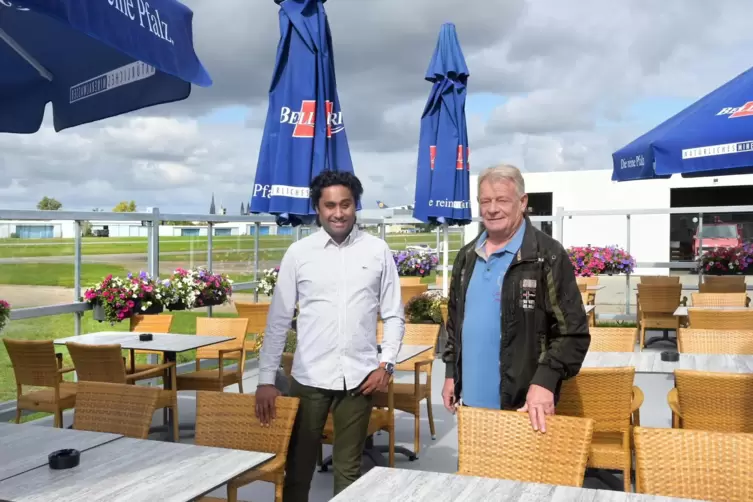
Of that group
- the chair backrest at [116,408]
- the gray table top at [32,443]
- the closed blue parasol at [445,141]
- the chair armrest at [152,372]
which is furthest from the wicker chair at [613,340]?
the gray table top at [32,443]

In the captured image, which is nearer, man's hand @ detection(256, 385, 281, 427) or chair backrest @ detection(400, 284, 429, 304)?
man's hand @ detection(256, 385, 281, 427)

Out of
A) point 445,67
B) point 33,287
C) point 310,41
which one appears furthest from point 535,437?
point 33,287

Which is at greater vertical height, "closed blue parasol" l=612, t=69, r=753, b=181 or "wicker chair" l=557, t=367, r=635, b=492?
"closed blue parasol" l=612, t=69, r=753, b=181

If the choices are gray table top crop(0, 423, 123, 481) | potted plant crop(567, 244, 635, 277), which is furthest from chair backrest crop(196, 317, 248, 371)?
potted plant crop(567, 244, 635, 277)

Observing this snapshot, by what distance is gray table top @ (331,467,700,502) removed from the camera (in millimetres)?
2230

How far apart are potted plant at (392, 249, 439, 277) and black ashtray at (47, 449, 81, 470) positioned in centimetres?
1000

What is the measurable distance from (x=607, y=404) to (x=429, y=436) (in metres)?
2.24

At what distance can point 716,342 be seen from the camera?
18.6 feet

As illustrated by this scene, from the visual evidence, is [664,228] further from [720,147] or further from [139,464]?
[139,464]

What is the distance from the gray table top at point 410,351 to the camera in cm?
522

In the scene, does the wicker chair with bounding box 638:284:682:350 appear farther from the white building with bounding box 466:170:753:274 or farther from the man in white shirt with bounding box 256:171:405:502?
the white building with bounding box 466:170:753:274

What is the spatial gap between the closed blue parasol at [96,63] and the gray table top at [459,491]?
143cm

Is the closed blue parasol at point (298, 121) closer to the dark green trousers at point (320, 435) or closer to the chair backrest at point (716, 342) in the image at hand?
the dark green trousers at point (320, 435)

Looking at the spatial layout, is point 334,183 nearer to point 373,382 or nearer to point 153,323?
point 373,382
